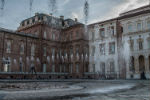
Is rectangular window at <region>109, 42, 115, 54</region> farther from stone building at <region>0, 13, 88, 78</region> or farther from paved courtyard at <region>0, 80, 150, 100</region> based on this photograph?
paved courtyard at <region>0, 80, 150, 100</region>

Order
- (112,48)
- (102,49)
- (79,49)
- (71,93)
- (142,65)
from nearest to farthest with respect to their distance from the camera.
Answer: (71,93) → (142,65) → (112,48) → (102,49) → (79,49)

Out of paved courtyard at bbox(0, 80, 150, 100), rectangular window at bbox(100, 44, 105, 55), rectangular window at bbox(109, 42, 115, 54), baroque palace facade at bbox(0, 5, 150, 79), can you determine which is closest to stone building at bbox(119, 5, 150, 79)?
baroque palace facade at bbox(0, 5, 150, 79)

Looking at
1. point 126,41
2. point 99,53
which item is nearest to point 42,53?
point 99,53

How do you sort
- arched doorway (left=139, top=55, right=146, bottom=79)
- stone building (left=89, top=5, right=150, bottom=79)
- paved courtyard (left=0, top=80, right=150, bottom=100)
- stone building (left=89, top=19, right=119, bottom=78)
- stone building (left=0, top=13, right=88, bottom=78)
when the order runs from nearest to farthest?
1. paved courtyard (left=0, top=80, right=150, bottom=100)
2. arched doorway (left=139, top=55, right=146, bottom=79)
3. stone building (left=89, top=5, right=150, bottom=79)
4. stone building (left=0, top=13, right=88, bottom=78)
5. stone building (left=89, top=19, right=119, bottom=78)

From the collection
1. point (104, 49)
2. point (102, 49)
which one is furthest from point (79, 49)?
point (104, 49)

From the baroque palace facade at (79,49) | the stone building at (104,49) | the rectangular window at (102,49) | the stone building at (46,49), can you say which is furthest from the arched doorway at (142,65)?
the stone building at (46,49)

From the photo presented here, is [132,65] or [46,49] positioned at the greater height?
[46,49]

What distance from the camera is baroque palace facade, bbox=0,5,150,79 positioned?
34.7 meters

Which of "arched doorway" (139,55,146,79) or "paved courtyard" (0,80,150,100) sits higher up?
"arched doorway" (139,55,146,79)

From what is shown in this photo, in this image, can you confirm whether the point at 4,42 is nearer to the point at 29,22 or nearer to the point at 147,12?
the point at 29,22

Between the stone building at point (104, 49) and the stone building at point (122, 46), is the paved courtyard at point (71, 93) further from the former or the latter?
the stone building at point (104, 49)

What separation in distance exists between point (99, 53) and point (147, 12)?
1333 centimetres

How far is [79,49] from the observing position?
41.8m

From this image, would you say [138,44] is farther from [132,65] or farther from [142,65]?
[132,65]
